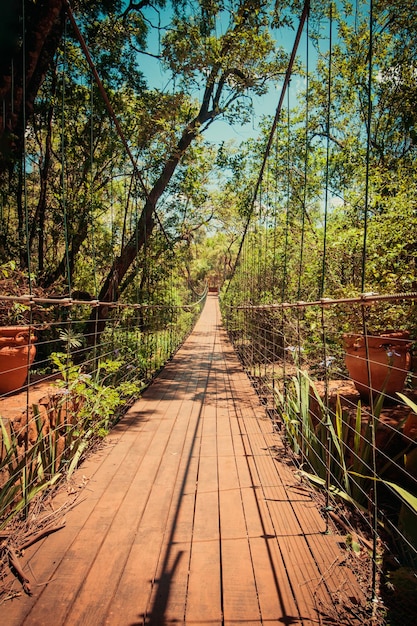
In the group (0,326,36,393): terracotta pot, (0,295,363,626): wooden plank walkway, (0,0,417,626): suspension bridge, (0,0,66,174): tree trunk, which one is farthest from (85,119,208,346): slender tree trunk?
(0,295,363,626): wooden plank walkway

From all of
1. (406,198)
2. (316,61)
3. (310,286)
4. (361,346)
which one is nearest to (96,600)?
(361,346)

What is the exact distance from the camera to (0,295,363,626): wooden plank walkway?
1.01 m

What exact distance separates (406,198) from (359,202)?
784 mm

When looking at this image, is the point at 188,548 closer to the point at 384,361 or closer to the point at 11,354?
the point at 11,354

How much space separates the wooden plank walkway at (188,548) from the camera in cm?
101

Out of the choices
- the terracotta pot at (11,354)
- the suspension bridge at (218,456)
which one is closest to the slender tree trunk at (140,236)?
the suspension bridge at (218,456)

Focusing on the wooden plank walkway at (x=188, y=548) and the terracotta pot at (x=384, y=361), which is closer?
the wooden plank walkway at (x=188, y=548)

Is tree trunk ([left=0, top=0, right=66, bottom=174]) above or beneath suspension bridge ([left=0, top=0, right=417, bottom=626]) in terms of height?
above

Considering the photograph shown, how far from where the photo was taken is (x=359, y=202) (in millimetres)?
3568

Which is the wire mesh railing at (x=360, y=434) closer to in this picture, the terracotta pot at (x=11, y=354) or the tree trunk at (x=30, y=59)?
the terracotta pot at (x=11, y=354)

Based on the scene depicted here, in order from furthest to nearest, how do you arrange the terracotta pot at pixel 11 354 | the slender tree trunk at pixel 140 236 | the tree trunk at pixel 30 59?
1. the slender tree trunk at pixel 140 236
2. the tree trunk at pixel 30 59
3. the terracotta pot at pixel 11 354

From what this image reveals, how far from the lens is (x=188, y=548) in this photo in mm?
1282

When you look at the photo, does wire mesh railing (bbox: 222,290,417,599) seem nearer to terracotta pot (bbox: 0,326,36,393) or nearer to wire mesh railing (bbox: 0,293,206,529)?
wire mesh railing (bbox: 0,293,206,529)

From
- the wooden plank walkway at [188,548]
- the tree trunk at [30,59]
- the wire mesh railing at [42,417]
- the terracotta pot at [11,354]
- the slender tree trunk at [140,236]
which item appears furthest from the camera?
the slender tree trunk at [140,236]
